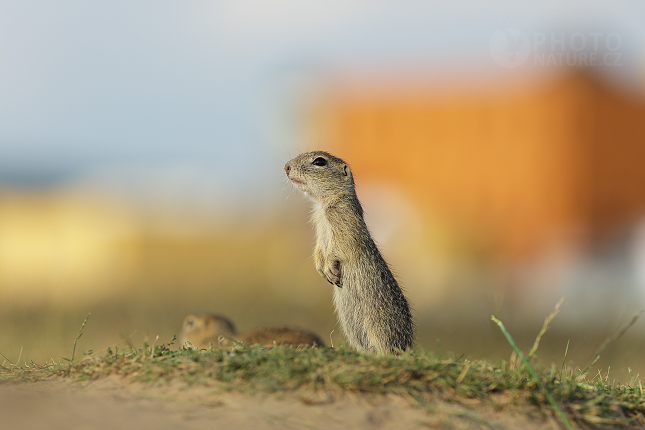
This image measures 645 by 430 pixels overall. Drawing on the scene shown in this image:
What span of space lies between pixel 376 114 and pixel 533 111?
3974 millimetres

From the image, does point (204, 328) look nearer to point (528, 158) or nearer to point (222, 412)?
point (222, 412)

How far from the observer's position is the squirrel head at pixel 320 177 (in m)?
5.18

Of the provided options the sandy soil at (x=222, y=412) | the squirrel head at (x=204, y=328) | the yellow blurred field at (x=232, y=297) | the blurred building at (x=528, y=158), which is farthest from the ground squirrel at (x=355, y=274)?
the blurred building at (x=528, y=158)

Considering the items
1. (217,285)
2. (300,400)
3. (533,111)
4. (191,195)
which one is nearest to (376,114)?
(533,111)

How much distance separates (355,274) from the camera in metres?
4.76

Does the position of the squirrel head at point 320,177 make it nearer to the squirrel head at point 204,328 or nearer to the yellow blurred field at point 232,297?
the yellow blurred field at point 232,297

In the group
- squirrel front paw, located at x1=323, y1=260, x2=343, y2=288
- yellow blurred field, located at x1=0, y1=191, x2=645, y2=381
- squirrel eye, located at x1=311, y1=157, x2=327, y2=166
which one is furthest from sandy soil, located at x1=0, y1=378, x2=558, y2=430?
squirrel eye, located at x1=311, y1=157, x2=327, y2=166

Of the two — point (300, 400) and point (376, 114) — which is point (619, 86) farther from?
point (300, 400)

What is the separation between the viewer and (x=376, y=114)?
19.6 m

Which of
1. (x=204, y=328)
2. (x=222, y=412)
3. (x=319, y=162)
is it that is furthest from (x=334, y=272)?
(x=204, y=328)

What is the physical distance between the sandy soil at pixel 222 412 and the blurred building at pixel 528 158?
47.1ft

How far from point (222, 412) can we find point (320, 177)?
2.47 metres

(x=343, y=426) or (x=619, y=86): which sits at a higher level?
(x=619, y=86)

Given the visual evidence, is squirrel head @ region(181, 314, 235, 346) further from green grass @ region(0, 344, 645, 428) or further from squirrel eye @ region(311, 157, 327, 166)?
green grass @ region(0, 344, 645, 428)
